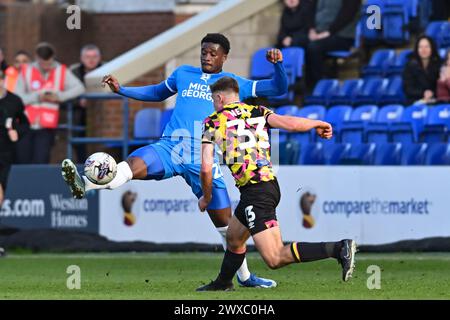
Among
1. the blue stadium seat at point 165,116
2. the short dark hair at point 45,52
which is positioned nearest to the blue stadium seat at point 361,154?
the blue stadium seat at point 165,116

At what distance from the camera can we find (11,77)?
20859 mm

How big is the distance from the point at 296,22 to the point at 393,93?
2242mm

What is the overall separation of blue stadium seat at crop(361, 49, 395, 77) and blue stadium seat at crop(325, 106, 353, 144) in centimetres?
107

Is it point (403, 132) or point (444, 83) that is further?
point (444, 83)

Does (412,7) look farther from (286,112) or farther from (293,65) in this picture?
(286,112)

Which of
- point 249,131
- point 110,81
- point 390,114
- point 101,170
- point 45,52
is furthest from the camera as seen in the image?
point 45,52

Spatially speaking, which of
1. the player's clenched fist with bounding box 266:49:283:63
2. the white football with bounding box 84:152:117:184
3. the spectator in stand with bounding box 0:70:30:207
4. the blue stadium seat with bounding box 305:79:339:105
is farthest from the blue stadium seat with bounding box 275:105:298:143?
the player's clenched fist with bounding box 266:49:283:63

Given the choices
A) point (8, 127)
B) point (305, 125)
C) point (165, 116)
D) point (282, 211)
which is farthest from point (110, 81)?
point (165, 116)

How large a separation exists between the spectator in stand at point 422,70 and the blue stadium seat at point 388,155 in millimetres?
1086

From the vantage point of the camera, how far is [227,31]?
22031 millimetres

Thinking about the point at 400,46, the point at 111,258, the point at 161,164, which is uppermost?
the point at 400,46
